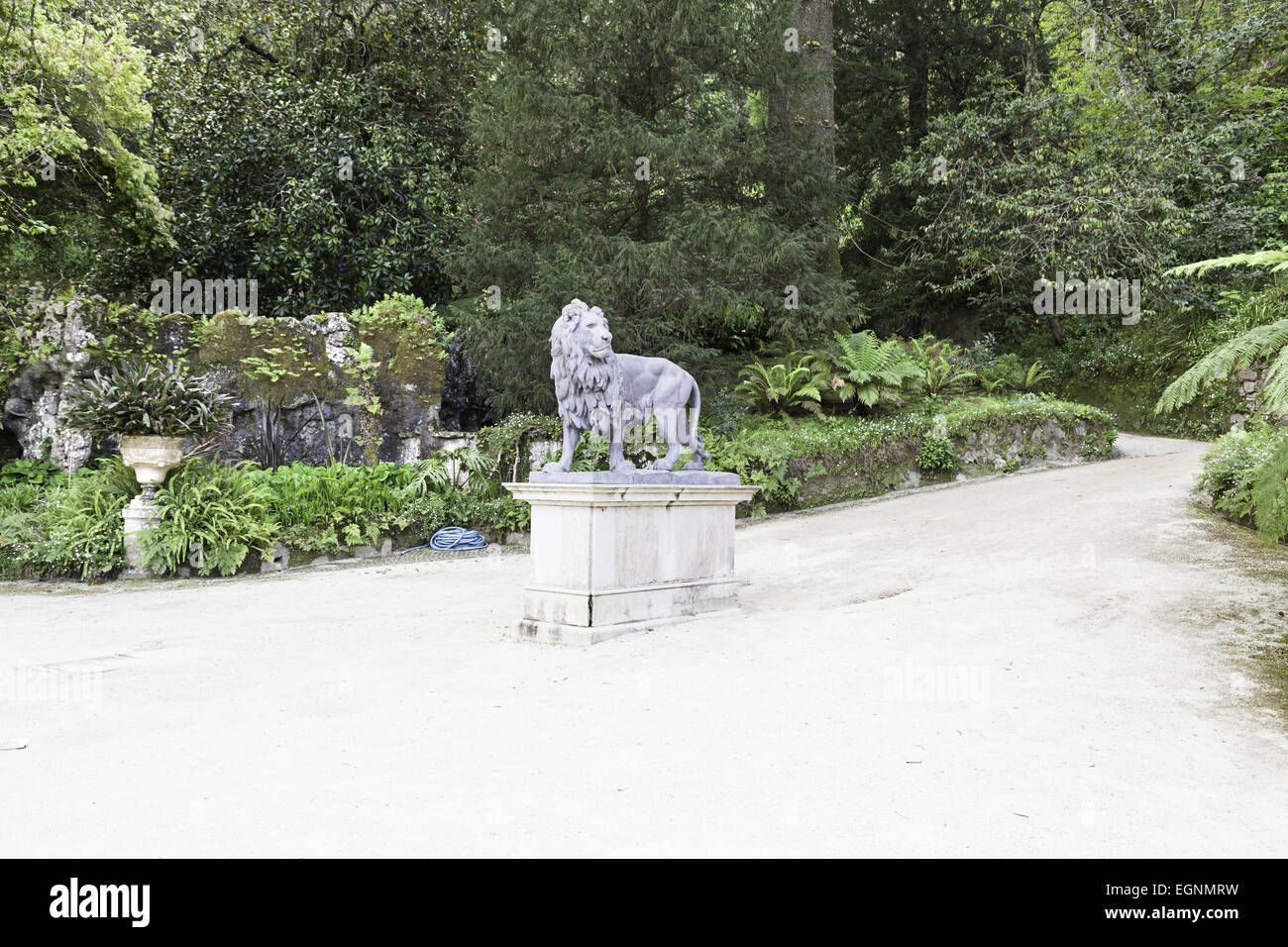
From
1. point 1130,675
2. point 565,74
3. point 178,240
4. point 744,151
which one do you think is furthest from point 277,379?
point 1130,675

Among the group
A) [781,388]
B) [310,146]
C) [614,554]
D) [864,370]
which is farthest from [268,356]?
[864,370]

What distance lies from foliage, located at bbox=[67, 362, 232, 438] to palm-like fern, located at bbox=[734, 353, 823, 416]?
699cm

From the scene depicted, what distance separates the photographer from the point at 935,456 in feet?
40.4

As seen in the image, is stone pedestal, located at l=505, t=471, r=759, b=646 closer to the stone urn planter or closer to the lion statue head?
the lion statue head

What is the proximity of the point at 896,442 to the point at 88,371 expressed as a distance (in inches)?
405

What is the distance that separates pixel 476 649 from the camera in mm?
5918

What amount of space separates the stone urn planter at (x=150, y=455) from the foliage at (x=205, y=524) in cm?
14

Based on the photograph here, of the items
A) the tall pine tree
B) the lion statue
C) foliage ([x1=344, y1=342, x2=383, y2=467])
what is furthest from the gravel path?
the tall pine tree

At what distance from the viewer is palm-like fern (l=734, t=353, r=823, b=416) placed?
12875 mm

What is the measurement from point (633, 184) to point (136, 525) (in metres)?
7.10

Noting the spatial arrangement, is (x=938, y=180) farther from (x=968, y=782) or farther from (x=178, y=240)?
(x=968, y=782)

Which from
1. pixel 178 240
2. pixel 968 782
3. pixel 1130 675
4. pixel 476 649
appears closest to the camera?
pixel 968 782

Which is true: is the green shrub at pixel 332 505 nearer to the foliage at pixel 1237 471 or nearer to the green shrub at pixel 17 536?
the green shrub at pixel 17 536

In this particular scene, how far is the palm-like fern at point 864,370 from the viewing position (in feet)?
42.0
